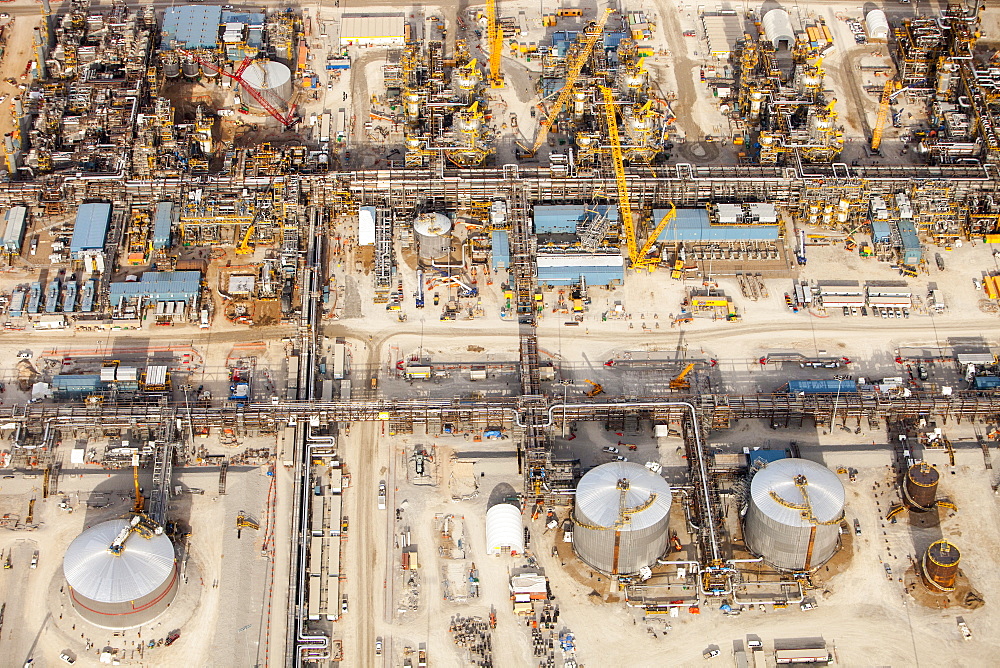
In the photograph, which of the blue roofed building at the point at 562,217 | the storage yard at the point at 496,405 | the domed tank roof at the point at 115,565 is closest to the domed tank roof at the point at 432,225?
the storage yard at the point at 496,405

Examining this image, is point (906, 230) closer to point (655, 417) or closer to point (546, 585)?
point (655, 417)

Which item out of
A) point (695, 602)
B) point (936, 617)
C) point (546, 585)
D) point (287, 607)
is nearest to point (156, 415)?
point (287, 607)

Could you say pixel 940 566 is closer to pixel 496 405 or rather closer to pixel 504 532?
pixel 504 532

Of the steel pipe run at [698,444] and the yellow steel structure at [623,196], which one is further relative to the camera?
the yellow steel structure at [623,196]

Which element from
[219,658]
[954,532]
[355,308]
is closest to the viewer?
[219,658]

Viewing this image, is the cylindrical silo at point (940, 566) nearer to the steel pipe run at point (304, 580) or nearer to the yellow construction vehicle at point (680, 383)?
the yellow construction vehicle at point (680, 383)

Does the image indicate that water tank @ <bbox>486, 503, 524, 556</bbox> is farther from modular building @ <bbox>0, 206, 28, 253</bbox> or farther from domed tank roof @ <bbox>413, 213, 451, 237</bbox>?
modular building @ <bbox>0, 206, 28, 253</bbox>

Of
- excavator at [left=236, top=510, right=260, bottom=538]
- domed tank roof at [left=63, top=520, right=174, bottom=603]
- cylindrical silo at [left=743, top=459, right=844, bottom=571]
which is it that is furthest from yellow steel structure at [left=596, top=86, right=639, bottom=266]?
domed tank roof at [left=63, top=520, right=174, bottom=603]
